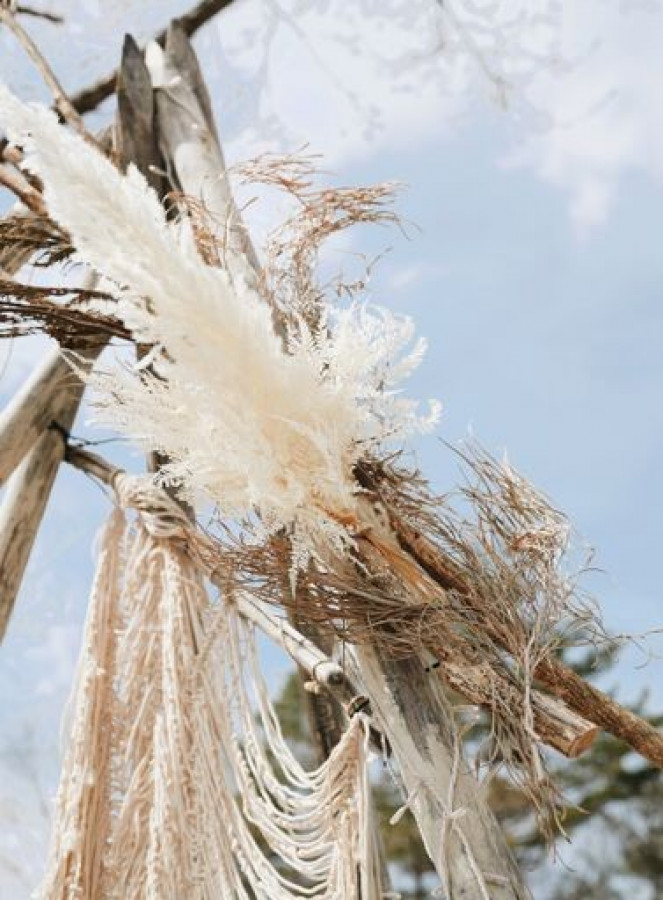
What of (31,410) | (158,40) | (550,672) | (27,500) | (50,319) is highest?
(158,40)

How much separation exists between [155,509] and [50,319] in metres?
0.59

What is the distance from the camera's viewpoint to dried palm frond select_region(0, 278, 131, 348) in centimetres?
113

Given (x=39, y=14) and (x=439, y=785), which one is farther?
(x=39, y=14)

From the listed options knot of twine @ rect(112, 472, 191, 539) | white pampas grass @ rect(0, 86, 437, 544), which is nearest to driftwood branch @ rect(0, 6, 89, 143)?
knot of twine @ rect(112, 472, 191, 539)

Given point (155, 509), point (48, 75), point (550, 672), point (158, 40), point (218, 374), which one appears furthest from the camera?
point (158, 40)

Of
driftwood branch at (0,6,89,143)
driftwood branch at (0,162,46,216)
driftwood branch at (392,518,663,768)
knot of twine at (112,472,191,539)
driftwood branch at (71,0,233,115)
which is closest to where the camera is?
→ driftwood branch at (392,518,663,768)

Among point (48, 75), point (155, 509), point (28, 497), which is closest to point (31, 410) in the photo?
point (28, 497)

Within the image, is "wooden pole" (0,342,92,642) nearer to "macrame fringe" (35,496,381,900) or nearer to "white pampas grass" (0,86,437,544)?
"macrame fringe" (35,496,381,900)

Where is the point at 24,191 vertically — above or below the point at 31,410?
below

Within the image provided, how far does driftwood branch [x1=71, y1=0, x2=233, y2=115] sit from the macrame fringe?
3.48 ft

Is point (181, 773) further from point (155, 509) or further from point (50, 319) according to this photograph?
point (50, 319)

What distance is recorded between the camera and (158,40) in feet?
7.32

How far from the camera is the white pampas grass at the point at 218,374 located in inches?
36.6

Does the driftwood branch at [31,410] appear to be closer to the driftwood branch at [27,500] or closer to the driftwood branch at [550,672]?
the driftwood branch at [27,500]
